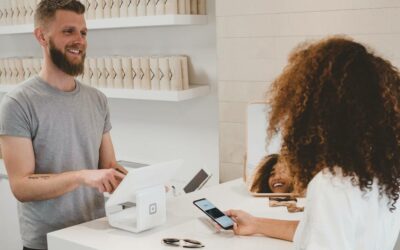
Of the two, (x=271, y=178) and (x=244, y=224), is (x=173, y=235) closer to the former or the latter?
(x=244, y=224)

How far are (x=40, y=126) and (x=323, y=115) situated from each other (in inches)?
44.5

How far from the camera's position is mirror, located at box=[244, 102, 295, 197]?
235 cm

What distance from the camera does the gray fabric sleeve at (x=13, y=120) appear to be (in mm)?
1932

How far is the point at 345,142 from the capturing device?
51.2 inches

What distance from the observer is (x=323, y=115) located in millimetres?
1316

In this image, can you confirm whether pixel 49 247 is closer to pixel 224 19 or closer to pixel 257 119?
pixel 257 119

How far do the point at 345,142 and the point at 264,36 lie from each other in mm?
1466

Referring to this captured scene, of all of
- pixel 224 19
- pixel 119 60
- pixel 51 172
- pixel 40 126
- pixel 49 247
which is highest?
pixel 224 19

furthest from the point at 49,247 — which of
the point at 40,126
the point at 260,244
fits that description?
the point at 260,244

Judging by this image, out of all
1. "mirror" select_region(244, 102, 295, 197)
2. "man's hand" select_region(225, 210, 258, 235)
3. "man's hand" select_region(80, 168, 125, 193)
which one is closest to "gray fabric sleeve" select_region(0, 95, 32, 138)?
"man's hand" select_region(80, 168, 125, 193)

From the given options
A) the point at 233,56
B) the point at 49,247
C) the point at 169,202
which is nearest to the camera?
the point at 49,247

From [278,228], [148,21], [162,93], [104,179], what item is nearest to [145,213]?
[104,179]

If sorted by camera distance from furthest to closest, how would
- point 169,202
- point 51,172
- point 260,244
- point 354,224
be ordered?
point 169,202, point 51,172, point 260,244, point 354,224

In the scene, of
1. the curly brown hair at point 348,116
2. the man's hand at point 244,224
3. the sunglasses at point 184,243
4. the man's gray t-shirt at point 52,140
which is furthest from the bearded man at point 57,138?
the curly brown hair at point 348,116
